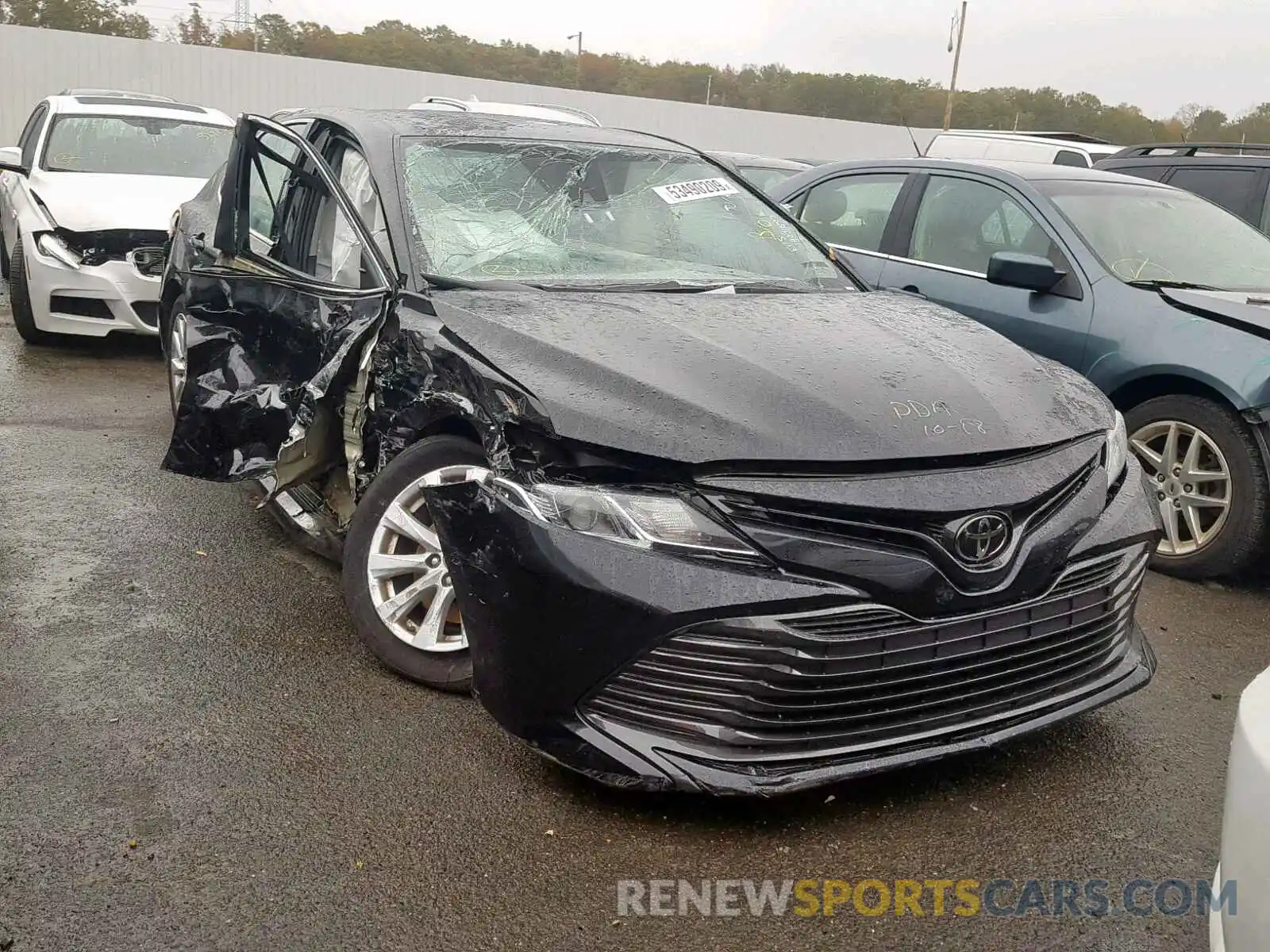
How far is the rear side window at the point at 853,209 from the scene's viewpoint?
6203 mm

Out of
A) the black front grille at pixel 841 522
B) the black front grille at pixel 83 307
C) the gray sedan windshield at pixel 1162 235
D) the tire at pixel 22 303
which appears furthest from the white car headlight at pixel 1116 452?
the tire at pixel 22 303

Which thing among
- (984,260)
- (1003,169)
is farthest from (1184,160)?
(984,260)

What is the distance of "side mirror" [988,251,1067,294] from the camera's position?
4.98 m

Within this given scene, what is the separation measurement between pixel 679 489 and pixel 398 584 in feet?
3.83

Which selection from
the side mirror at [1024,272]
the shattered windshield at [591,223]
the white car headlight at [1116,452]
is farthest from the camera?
the side mirror at [1024,272]

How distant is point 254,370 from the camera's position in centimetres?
413

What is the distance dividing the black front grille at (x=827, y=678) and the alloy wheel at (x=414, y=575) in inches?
30.4

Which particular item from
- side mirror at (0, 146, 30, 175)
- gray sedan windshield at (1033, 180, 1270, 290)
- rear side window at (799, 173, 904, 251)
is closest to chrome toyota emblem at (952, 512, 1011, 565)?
gray sedan windshield at (1033, 180, 1270, 290)

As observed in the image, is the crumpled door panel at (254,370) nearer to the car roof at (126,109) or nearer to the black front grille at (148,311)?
the black front grille at (148,311)

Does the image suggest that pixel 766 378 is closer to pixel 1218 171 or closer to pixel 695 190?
pixel 695 190

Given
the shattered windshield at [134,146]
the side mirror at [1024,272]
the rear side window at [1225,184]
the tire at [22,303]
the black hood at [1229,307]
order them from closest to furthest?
1. the black hood at [1229,307]
2. the side mirror at [1024,272]
3. the rear side window at [1225,184]
4. the tire at [22,303]
5. the shattered windshield at [134,146]

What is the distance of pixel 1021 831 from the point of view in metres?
2.79

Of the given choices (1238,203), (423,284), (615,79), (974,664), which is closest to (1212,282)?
(1238,203)

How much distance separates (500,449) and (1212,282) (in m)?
3.80
